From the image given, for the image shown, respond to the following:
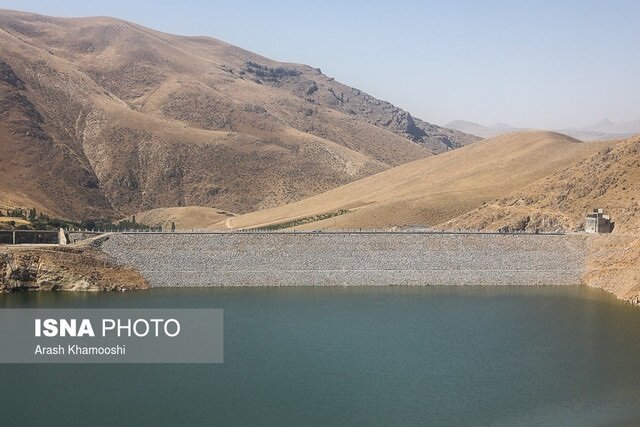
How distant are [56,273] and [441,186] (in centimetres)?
6655

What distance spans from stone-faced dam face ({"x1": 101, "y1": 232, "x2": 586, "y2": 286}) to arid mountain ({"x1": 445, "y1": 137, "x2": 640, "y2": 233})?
10296 mm

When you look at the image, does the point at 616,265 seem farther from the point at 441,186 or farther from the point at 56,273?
the point at 56,273

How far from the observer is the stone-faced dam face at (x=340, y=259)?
242 feet

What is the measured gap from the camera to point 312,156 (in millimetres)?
180750

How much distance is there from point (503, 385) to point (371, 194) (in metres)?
87.2

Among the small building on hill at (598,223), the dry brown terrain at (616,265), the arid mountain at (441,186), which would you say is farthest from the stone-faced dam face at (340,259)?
the arid mountain at (441,186)

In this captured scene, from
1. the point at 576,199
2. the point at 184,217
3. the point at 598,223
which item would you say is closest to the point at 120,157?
the point at 184,217

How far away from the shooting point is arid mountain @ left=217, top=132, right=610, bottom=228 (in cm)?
10606

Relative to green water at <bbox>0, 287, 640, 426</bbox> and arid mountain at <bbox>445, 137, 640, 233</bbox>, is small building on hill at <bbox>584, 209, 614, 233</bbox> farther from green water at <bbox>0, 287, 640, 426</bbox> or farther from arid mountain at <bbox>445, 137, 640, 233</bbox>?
green water at <bbox>0, 287, 640, 426</bbox>

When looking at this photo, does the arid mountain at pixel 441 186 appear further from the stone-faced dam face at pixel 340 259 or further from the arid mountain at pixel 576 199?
the stone-faced dam face at pixel 340 259

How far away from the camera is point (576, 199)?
299 feet

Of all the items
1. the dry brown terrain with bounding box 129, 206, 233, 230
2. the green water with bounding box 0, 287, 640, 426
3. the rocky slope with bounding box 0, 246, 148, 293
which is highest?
the dry brown terrain with bounding box 129, 206, 233, 230

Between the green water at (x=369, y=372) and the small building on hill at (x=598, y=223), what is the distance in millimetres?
16204

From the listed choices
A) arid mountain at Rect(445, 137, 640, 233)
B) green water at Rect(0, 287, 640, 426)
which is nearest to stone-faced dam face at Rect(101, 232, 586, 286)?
green water at Rect(0, 287, 640, 426)
